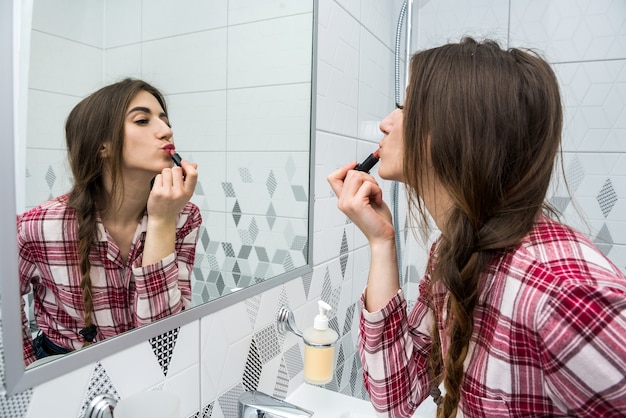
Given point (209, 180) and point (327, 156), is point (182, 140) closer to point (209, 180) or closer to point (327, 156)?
point (209, 180)

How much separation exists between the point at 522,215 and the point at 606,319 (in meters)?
0.19

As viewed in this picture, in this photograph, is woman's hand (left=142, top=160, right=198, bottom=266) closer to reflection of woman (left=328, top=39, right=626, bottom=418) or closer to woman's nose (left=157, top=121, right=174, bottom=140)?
woman's nose (left=157, top=121, right=174, bottom=140)

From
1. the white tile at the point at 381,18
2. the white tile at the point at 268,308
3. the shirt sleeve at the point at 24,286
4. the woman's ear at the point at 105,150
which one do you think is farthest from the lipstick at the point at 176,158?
the white tile at the point at 381,18

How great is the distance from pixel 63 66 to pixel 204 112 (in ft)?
0.79

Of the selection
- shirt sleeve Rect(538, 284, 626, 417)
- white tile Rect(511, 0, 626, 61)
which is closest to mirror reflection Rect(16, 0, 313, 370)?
shirt sleeve Rect(538, 284, 626, 417)

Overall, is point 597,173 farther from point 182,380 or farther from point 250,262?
point 182,380

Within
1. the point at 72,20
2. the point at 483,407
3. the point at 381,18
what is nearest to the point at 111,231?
the point at 72,20

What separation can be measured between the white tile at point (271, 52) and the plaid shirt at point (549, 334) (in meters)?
0.56

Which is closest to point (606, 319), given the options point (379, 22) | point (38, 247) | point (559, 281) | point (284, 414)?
point (559, 281)

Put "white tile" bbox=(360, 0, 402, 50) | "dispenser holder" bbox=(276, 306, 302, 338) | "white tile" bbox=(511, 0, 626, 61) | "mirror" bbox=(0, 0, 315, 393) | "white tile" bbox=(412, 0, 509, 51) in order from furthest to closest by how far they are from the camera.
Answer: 1. "white tile" bbox=(412, 0, 509, 51)
2. "white tile" bbox=(511, 0, 626, 61)
3. "white tile" bbox=(360, 0, 402, 50)
4. "dispenser holder" bbox=(276, 306, 302, 338)
5. "mirror" bbox=(0, 0, 315, 393)

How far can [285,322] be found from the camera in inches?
35.7

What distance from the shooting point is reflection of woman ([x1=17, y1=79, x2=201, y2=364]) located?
0.48m

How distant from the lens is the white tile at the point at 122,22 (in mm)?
513

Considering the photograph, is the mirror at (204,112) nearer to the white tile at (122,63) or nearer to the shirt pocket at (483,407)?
the white tile at (122,63)
